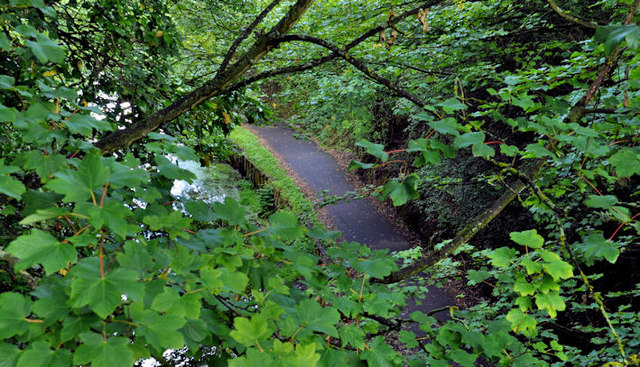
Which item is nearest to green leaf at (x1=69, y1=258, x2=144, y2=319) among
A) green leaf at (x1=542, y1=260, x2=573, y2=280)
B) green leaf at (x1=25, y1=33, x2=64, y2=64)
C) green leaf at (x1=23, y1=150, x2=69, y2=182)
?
green leaf at (x1=23, y1=150, x2=69, y2=182)

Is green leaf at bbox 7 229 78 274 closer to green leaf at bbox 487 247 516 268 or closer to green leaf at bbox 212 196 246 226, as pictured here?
green leaf at bbox 212 196 246 226

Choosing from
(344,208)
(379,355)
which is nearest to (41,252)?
(379,355)

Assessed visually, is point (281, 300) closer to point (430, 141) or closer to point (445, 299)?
point (430, 141)

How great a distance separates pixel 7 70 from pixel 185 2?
3.79 m

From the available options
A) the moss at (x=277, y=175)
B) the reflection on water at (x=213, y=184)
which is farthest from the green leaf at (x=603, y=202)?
the reflection on water at (x=213, y=184)

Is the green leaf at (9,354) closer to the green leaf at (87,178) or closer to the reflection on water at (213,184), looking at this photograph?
the green leaf at (87,178)

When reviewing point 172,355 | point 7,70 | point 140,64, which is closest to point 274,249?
point 7,70

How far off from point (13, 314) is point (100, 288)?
0.20 meters

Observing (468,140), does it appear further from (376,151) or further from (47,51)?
(47,51)

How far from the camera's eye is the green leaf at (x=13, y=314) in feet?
2.40

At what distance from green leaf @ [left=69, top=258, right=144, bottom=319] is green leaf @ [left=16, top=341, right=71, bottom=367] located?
0.10m

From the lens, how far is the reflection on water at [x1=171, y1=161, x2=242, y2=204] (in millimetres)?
12280

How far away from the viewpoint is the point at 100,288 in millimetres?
748

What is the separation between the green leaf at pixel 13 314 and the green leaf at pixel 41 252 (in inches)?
3.3
